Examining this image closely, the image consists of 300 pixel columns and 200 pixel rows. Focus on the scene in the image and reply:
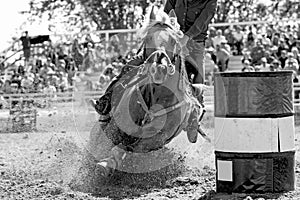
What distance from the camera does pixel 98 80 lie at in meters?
13.1

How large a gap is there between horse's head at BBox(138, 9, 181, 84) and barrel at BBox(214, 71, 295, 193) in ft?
1.83

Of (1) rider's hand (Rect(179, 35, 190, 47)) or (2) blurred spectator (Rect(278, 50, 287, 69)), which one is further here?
(2) blurred spectator (Rect(278, 50, 287, 69))

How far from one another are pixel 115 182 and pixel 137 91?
0.98m

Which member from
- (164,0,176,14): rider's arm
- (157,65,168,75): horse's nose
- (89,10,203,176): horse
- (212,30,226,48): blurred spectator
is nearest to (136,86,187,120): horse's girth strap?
(89,10,203,176): horse

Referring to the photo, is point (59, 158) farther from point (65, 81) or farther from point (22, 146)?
point (65, 81)

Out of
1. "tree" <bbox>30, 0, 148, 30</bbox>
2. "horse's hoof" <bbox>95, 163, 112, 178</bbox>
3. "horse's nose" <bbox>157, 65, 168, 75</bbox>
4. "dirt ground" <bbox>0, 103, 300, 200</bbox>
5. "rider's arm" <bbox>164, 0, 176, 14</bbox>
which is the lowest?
"dirt ground" <bbox>0, 103, 300, 200</bbox>

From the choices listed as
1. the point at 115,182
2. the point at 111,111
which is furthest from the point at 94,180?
the point at 111,111

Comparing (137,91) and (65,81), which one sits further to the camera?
(65,81)

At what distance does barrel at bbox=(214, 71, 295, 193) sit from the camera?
18.0 ft

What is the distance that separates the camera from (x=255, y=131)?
18.0ft

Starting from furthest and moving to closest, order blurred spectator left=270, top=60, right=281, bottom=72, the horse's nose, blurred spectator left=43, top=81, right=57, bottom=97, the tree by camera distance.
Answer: the tree → blurred spectator left=43, top=81, right=57, bottom=97 → blurred spectator left=270, top=60, right=281, bottom=72 → the horse's nose

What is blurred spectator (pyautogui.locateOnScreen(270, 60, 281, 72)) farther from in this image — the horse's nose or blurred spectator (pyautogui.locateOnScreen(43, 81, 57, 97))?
the horse's nose

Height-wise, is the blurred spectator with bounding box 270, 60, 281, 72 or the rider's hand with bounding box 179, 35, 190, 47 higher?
the rider's hand with bounding box 179, 35, 190, 47

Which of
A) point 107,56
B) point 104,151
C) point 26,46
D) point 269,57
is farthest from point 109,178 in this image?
point 26,46
